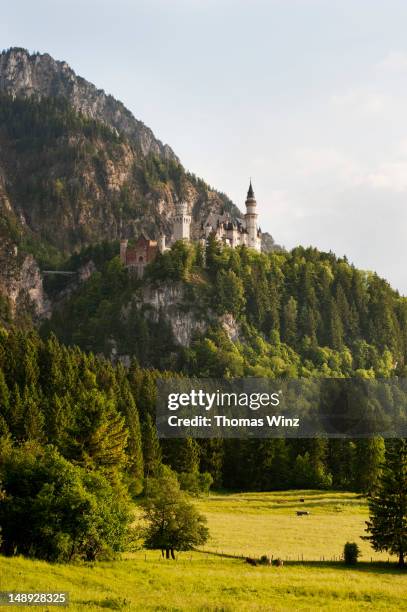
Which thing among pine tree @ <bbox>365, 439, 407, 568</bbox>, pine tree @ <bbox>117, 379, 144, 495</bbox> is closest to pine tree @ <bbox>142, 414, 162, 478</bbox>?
pine tree @ <bbox>117, 379, 144, 495</bbox>

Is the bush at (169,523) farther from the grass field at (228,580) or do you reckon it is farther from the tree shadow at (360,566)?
the tree shadow at (360,566)

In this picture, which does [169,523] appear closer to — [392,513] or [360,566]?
[360,566]

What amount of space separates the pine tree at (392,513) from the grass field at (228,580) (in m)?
1.68

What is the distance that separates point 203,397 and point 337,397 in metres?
31.1

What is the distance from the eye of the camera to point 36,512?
157 ft

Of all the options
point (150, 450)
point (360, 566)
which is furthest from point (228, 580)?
point (150, 450)

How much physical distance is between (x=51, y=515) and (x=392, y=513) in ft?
84.2

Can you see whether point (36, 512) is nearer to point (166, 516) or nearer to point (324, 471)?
point (166, 516)

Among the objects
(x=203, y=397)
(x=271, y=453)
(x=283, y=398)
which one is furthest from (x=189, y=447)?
(x=283, y=398)

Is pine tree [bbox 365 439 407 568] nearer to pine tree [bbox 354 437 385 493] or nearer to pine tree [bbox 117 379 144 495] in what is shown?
pine tree [bbox 117 379 144 495]

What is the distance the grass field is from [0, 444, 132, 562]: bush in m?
1.64

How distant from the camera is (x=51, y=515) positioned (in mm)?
47938

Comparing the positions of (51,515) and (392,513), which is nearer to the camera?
(51,515)

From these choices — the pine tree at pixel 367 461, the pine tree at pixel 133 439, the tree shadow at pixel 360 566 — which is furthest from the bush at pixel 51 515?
the pine tree at pixel 367 461
